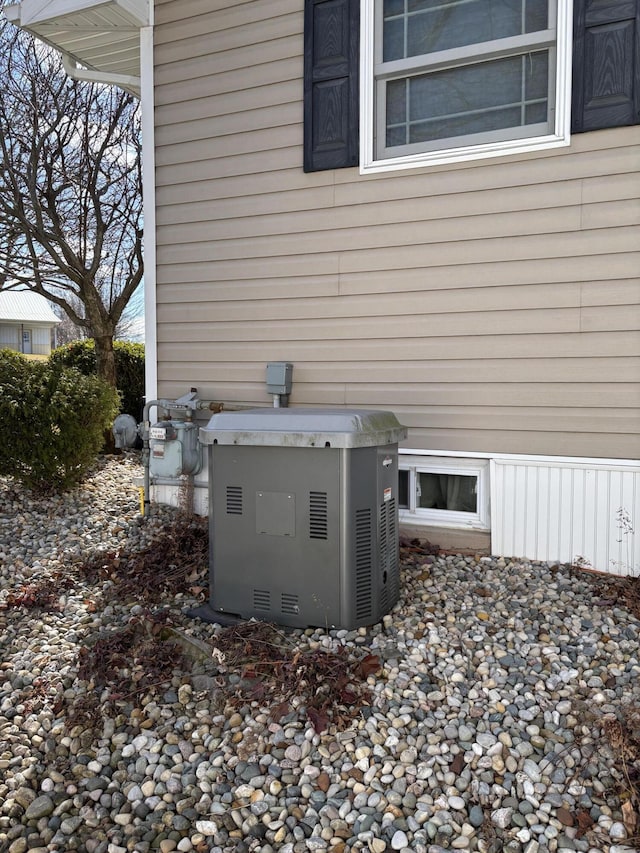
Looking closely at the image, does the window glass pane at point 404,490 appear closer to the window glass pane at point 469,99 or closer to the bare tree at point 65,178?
the window glass pane at point 469,99

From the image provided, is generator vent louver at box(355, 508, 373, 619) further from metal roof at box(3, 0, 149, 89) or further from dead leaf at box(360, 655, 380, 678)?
metal roof at box(3, 0, 149, 89)

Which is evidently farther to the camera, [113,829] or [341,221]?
[341,221]

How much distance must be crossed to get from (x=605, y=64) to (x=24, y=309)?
2516 cm

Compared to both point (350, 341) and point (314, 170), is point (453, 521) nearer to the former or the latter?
point (350, 341)

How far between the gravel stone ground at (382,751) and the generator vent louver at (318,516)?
0.42 metres

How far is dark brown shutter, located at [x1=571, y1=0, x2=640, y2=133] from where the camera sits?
3.32 m

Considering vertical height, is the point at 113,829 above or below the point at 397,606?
below

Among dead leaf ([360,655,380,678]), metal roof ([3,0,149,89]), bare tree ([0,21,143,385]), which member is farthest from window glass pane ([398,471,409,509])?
bare tree ([0,21,143,385])

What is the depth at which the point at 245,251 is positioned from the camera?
4.41 metres

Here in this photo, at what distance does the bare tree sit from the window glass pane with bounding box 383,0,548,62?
5438mm

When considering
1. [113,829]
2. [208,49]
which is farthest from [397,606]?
[208,49]

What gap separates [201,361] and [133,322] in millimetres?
13073

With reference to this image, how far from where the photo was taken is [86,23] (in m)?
4.71

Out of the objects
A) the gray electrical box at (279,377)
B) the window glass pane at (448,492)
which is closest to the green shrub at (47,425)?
the gray electrical box at (279,377)
